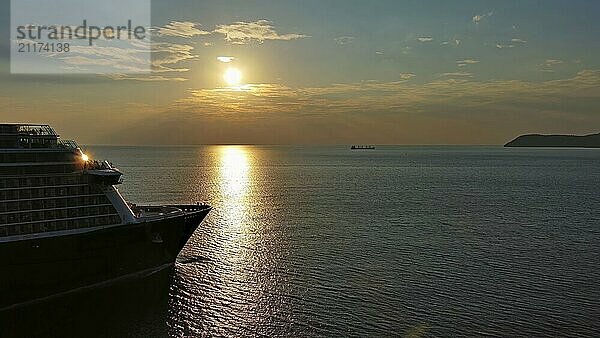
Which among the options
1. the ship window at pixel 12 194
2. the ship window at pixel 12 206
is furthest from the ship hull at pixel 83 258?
the ship window at pixel 12 194

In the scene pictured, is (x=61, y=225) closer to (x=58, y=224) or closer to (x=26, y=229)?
(x=58, y=224)

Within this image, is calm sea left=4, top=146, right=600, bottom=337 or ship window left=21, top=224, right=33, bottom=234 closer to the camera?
calm sea left=4, top=146, right=600, bottom=337

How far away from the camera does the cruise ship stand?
38.6 metres

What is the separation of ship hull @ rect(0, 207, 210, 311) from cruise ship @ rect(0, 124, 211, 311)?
7cm

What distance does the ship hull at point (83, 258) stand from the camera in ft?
125

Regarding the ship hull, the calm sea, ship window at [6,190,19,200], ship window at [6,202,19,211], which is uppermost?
ship window at [6,190,19,200]

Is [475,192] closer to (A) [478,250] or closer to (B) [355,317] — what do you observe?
(A) [478,250]

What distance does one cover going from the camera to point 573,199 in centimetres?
10250

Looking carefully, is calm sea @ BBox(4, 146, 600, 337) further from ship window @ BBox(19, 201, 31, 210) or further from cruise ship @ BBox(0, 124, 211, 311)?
ship window @ BBox(19, 201, 31, 210)

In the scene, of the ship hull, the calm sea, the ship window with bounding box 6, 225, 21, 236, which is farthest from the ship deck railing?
the ship window with bounding box 6, 225, 21, 236

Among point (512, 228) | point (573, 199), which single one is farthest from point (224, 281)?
point (573, 199)

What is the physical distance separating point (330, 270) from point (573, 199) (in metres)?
76.0

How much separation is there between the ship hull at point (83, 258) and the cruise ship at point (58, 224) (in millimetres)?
68

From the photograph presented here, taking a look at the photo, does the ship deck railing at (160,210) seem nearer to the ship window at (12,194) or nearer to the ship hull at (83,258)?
the ship hull at (83,258)
